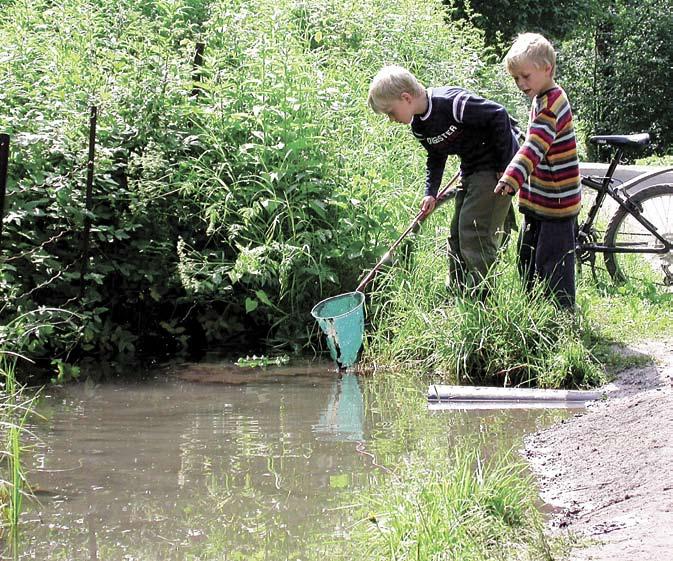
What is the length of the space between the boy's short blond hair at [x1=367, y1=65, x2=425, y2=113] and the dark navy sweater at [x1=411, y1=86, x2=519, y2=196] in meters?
0.17

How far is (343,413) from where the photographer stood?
5.67 m

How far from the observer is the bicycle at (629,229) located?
24.7 feet

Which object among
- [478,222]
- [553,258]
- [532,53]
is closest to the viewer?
[532,53]

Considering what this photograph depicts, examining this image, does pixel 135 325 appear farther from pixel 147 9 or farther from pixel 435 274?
pixel 147 9

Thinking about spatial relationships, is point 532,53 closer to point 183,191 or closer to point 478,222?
point 478,222

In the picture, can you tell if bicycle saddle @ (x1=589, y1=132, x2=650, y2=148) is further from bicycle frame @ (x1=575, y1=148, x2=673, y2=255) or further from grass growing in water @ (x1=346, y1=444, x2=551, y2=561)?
Answer: grass growing in water @ (x1=346, y1=444, x2=551, y2=561)

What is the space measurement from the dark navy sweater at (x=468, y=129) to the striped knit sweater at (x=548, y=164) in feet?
0.71

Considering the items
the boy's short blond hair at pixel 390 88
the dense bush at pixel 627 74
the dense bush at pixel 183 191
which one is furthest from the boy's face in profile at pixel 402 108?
the dense bush at pixel 627 74

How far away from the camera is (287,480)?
446 cm

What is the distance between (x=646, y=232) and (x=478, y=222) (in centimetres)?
201

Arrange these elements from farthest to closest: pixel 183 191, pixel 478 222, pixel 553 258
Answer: pixel 183 191 → pixel 478 222 → pixel 553 258

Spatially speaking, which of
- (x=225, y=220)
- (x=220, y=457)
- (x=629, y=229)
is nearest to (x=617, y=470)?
(x=220, y=457)

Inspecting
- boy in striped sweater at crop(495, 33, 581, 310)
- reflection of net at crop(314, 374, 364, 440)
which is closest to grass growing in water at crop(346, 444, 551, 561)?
reflection of net at crop(314, 374, 364, 440)

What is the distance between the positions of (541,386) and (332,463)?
5.42ft
